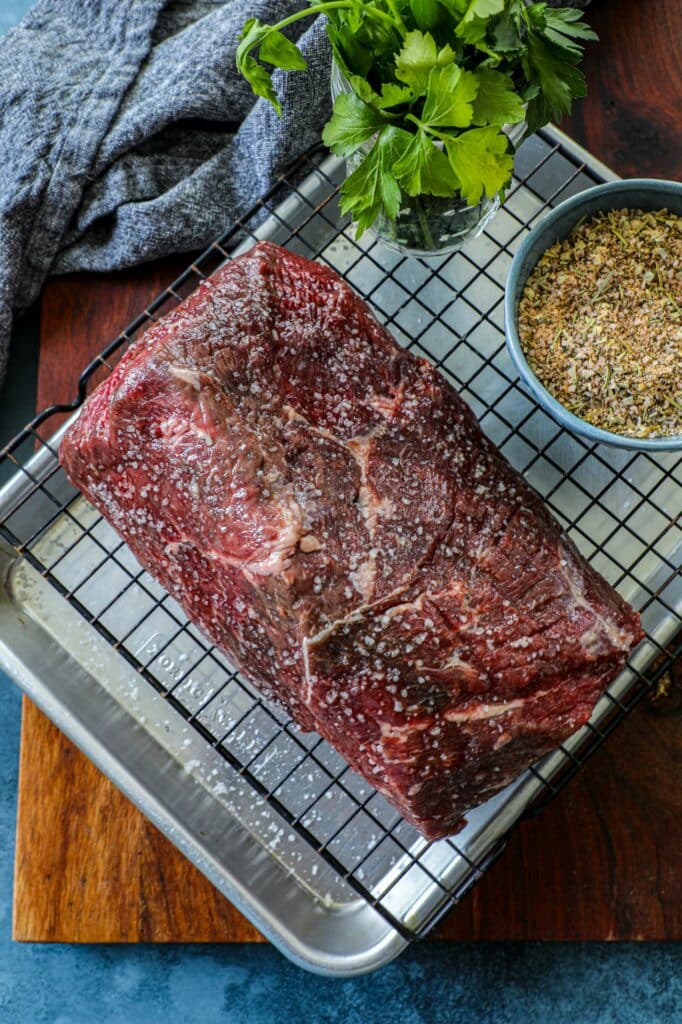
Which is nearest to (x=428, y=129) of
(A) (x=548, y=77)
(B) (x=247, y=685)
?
(A) (x=548, y=77)

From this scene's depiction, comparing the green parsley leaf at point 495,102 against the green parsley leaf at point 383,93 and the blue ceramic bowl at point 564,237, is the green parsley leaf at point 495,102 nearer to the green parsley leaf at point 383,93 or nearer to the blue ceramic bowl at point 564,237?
the green parsley leaf at point 383,93

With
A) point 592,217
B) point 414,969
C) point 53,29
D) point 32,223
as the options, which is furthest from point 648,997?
point 53,29

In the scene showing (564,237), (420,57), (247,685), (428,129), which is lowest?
(247,685)

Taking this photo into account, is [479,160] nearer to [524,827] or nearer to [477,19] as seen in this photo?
[477,19]

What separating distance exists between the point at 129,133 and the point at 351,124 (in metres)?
0.86

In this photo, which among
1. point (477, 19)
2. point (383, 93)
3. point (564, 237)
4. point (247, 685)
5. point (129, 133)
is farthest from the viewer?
point (129, 133)

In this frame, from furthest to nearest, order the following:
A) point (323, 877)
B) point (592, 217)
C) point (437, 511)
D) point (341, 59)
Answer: point (323, 877) < point (592, 217) < point (437, 511) < point (341, 59)

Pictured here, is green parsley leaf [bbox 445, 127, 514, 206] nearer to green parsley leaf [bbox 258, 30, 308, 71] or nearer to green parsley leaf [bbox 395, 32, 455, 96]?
green parsley leaf [bbox 395, 32, 455, 96]

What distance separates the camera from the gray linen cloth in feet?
7.68

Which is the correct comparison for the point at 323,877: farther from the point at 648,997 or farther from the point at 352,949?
the point at 648,997

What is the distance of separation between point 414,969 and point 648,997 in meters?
0.53

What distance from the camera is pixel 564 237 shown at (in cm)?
204

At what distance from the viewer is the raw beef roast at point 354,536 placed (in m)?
1.75

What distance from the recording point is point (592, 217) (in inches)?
80.2
